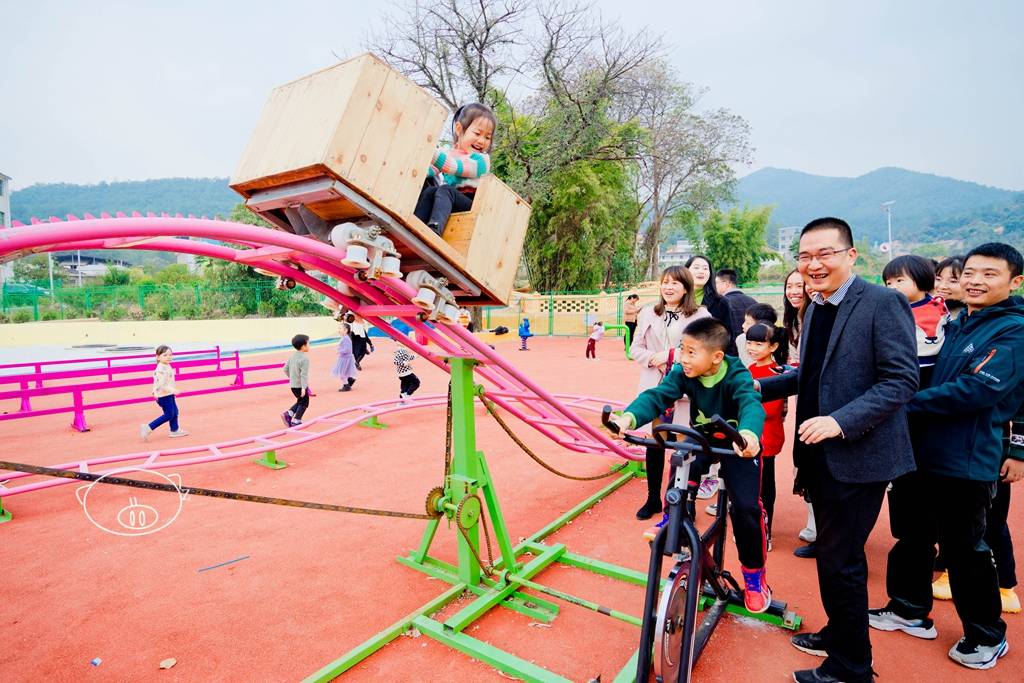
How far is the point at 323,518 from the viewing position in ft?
14.9

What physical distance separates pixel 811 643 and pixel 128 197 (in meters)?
175

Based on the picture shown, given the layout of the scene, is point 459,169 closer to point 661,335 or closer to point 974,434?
point 661,335

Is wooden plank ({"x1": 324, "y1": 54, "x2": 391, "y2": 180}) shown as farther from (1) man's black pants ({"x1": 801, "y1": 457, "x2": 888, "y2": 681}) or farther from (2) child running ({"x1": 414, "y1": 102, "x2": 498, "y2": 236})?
(1) man's black pants ({"x1": 801, "y1": 457, "x2": 888, "y2": 681})

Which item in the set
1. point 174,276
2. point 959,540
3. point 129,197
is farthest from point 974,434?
point 129,197

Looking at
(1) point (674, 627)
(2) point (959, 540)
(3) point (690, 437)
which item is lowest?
(1) point (674, 627)

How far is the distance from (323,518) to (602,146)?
71.0 feet

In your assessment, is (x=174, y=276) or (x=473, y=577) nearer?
Result: (x=473, y=577)

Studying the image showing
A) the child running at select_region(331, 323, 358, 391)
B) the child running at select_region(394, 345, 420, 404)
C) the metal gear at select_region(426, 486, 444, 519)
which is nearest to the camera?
the metal gear at select_region(426, 486, 444, 519)

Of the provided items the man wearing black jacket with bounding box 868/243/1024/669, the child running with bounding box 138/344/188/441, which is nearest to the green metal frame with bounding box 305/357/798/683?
the man wearing black jacket with bounding box 868/243/1024/669

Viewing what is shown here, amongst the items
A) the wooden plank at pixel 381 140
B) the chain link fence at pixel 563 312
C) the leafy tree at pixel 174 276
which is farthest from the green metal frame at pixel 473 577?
the leafy tree at pixel 174 276

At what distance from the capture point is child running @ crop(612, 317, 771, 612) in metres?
2.59

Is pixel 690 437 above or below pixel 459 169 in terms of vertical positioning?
below

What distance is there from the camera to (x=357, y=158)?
211cm

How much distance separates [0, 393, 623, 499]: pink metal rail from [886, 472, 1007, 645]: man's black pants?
253 cm
